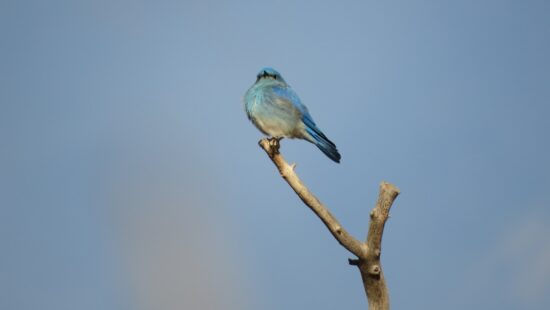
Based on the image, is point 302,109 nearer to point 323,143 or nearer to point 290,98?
point 290,98

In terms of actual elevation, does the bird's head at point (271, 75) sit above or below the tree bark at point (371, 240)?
above

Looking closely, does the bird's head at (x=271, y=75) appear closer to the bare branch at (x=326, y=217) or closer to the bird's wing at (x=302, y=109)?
the bird's wing at (x=302, y=109)

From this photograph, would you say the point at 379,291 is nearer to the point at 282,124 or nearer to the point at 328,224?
the point at 328,224

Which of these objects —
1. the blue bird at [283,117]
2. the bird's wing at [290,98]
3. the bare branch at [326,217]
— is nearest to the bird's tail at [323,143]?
the blue bird at [283,117]

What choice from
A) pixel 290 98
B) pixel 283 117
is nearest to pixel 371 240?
pixel 283 117

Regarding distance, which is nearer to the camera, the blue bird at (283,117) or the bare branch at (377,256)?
the bare branch at (377,256)

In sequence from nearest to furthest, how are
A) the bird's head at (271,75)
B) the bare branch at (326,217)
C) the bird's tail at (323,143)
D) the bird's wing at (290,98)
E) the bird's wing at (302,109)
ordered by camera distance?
the bare branch at (326,217) < the bird's tail at (323,143) < the bird's wing at (302,109) < the bird's wing at (290,98) < the bird's head at (271,75)
